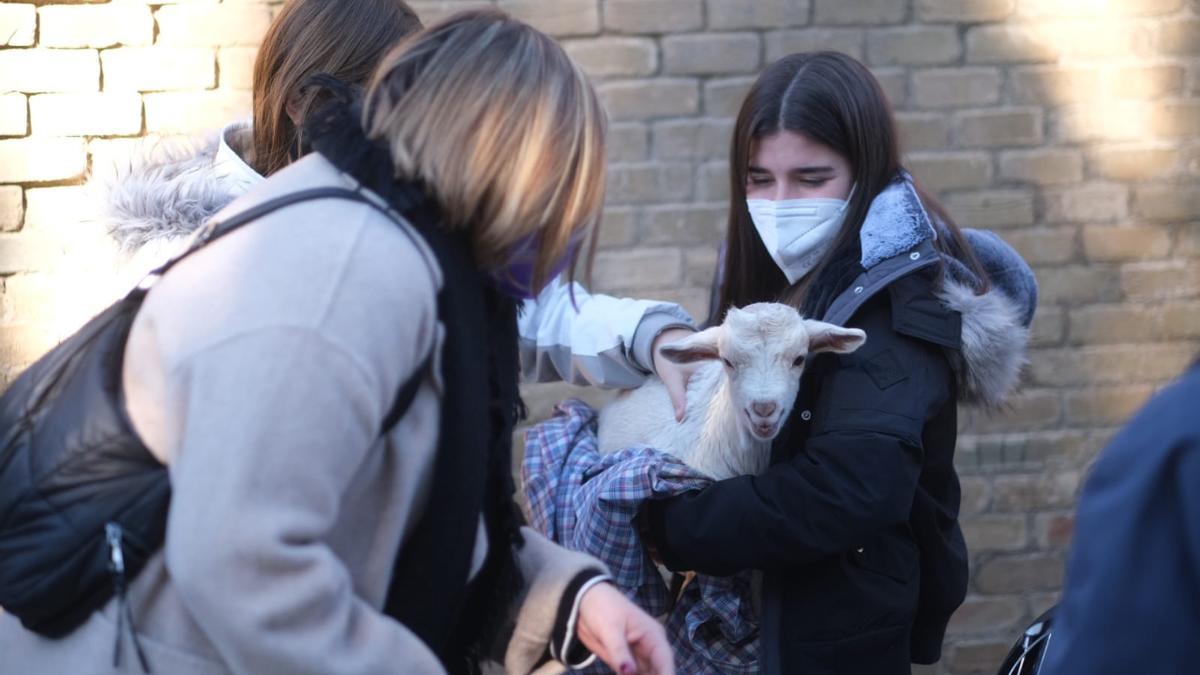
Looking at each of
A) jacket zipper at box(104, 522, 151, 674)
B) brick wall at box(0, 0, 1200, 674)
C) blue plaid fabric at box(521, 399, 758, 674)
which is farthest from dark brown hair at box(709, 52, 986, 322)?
brick wall at box(0, 0, 1200, 674)

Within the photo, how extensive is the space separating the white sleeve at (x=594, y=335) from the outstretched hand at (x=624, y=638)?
109cm

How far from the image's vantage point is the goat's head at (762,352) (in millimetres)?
2949

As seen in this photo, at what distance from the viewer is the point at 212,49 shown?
484 centimetres

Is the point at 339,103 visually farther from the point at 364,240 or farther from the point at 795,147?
the point at 795,147

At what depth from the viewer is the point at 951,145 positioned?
5250 millimetres

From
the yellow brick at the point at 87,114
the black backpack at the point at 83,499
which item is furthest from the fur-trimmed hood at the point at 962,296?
the yellow brick at the point at 87,114

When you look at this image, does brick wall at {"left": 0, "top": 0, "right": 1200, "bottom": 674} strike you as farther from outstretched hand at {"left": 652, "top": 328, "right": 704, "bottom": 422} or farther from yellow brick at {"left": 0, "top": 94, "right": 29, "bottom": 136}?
outstretched hand at {"left": 652, "top": 328, "right": 704, "bottom": 422}

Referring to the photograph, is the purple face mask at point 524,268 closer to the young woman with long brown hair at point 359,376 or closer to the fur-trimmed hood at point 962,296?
the young woman with long brown hair at point 359,376

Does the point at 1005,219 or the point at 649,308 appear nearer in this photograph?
the point at 649,308

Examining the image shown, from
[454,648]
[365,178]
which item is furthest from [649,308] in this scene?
[365,178]

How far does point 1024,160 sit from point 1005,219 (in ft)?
0.82

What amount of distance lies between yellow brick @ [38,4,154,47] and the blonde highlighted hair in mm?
3291

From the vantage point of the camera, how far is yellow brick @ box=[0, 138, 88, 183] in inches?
187

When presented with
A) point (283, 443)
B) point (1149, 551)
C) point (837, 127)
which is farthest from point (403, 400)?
point (837, 127)
